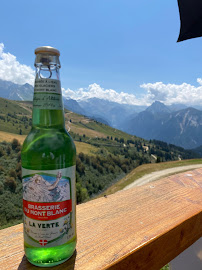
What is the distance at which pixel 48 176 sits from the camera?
1.34 metres

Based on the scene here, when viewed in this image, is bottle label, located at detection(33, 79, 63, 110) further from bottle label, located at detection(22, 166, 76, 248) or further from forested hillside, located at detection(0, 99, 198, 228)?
forested hillside, located at detection(0, 99, 198, 228)

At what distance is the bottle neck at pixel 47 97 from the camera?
1.54 metres

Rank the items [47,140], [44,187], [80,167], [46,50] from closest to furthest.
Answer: [44,187] < [46,50] < [47,140] < [80,167]

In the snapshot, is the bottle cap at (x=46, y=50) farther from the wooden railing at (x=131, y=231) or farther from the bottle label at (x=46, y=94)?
the wooden railing at (x=131, y=231)

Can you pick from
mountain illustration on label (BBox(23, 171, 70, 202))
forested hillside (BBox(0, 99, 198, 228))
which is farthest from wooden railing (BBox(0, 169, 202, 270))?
forested hillside (BBox(0, 99, 198, 228))

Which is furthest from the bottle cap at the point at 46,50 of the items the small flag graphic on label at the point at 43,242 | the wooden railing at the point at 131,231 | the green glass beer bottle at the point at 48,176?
the wooden railing at the point at 131,231

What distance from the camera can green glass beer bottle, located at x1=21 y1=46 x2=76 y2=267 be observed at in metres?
1.35

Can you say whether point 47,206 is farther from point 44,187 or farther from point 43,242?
point 43,242

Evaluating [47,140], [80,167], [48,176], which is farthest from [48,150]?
[80,167]

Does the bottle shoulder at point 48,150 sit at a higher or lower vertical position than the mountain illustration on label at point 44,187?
higher

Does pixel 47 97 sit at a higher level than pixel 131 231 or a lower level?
higher

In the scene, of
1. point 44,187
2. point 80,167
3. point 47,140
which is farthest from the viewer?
point 80,167

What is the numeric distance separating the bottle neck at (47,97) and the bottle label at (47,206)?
0.41 meters

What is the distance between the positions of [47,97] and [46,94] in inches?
0.9
